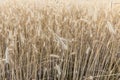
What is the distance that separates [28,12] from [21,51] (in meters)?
0.46

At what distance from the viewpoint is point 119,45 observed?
1416mm

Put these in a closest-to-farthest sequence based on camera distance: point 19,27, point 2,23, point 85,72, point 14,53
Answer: point 14,53 → point 85,72 → point 19,27 → point 2,23

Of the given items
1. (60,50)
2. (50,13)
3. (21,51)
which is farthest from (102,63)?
(50,13)

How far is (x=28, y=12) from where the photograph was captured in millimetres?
1825

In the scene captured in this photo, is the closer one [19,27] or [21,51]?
[21,51]

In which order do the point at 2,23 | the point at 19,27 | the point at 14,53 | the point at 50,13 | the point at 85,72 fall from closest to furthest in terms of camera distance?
1. the point at 14,53
2. the point at 85,72
3. the point at 19,27
4. the point at 2,23
5. the point at 50,13

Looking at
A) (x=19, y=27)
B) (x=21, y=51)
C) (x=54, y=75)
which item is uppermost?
(x=19, y=27)

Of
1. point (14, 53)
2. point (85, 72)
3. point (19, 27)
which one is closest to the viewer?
point (14, 53)

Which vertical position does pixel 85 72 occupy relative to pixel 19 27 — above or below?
below

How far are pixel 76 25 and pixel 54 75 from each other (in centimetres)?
31

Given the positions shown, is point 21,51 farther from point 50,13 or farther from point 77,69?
point 50,13

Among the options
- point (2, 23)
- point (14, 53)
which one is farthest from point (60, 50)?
point (2, 23)

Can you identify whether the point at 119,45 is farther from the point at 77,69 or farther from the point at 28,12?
the point at 28,12

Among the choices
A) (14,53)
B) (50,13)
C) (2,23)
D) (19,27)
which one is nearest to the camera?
(14,53)
